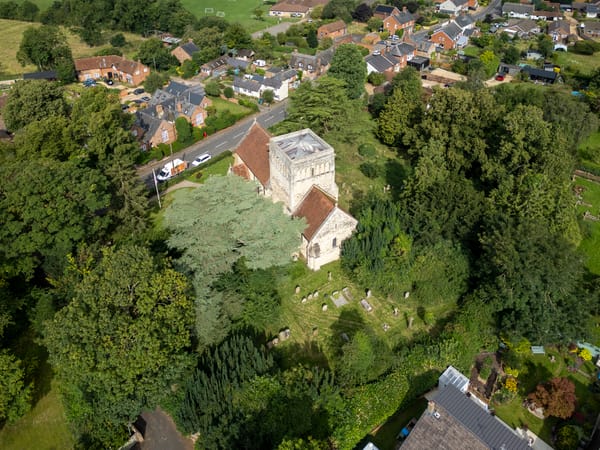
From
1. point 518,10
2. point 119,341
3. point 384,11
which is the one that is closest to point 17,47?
point 384,11

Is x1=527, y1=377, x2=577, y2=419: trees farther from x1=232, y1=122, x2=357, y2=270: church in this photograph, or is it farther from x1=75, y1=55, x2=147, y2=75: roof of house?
x1=75, y1=55, x2=147, y2=75: roof of house

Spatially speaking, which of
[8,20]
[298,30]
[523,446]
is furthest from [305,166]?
[8,20]

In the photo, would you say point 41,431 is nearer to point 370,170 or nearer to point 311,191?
point 311,191

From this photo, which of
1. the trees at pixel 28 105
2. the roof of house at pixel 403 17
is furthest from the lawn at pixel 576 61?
the trees at pixel 28 105

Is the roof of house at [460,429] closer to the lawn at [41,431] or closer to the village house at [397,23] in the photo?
the lawn at [41,431]

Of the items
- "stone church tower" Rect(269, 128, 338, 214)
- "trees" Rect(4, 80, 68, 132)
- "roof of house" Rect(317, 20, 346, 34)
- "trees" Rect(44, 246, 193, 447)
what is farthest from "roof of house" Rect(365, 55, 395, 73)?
"trees" Rect(44, 246, 193, 447)

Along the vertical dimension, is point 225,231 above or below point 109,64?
above

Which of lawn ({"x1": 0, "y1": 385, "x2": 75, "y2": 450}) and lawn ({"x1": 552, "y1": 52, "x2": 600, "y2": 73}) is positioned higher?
lawn ({"x1": 0, "y1": 385, "x2": 75, "y2": 450})
